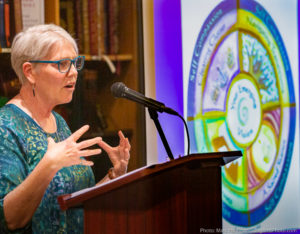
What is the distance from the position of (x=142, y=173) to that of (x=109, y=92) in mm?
685

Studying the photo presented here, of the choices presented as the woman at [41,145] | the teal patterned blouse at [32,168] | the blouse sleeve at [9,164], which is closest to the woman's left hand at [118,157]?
the woman at [41,145]

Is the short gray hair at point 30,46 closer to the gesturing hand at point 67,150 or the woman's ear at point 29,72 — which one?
the woman's ear at point 29,72

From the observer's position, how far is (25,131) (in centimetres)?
184

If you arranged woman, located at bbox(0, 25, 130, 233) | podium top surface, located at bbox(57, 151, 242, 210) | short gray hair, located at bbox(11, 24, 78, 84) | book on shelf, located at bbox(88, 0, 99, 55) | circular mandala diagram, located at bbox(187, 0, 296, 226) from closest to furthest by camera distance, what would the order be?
podium top surface, located at bbox(57, 151, 242, 210) → woman, located at bbox(0, 25, 130, 233) → short gray hair, located at bbox(11, 24, 78, 84) → book on shelf, located at bbox(88, 0, 99, 55) → circular mandala diagram, located at bbox(187, 0, 296, 226)

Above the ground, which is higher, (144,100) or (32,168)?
(144,100)

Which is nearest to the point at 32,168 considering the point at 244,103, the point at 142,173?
the point at 142,173

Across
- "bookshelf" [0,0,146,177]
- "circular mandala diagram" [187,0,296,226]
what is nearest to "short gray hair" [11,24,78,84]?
"bookshelf" [0,0,146,177]

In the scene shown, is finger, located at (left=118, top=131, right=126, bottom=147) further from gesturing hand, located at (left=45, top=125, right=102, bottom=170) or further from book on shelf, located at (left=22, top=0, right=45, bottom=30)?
Answer: book on shelf, located at (left=22, top=0, right=45, bottom=30)

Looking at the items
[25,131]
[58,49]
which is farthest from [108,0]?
[25,131]

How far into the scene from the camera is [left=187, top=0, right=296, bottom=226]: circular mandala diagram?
2.65 m

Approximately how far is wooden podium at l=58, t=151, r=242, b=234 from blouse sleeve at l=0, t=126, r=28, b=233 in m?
0.33

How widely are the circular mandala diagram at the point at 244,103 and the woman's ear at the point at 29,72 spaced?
95cm

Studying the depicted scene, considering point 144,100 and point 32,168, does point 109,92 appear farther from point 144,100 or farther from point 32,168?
point 32,168

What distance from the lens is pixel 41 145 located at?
185cm
